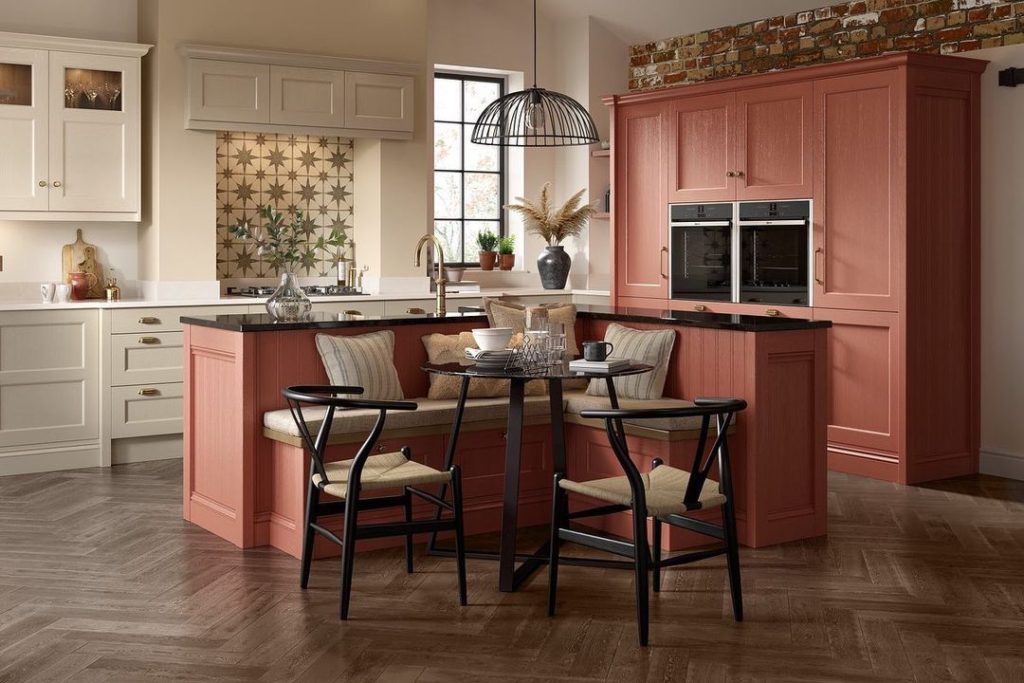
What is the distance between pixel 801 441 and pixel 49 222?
4.69m

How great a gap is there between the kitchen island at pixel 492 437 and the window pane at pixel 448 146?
147 inches

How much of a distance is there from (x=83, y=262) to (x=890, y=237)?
4.70 meters

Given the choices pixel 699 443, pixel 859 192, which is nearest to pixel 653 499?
pixel 699 443

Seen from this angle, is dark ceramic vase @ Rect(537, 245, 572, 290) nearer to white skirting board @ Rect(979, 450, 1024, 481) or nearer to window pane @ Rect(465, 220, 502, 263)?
window pane @ Rect(465, 220, 502, 263)

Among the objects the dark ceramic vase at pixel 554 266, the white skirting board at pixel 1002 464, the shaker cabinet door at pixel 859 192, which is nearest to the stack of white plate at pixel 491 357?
the shaker cabinet door at pixel 859 192

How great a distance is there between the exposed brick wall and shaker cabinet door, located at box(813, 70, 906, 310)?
951 mm

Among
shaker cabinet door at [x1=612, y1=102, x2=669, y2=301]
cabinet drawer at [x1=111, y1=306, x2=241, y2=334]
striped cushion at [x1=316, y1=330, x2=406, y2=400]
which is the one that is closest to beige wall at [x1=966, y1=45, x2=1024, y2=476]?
shaker cabinet door at [x1=612, y1=102, x2=669, y2=301]

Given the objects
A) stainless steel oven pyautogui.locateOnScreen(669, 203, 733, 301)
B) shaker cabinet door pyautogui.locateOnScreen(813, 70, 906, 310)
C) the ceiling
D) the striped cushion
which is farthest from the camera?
the ceiling

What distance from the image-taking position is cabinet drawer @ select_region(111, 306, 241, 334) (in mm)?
6500

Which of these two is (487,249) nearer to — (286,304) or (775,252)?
(775,252)

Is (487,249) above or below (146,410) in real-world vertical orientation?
above

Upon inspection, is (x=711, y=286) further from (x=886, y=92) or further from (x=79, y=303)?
(x=79, y=303)

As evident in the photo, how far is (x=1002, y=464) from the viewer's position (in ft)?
20.6

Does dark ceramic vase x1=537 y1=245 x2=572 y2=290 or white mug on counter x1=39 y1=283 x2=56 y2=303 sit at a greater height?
dark ceramic vase x1=537 y1=245 x2=572 y2=290
